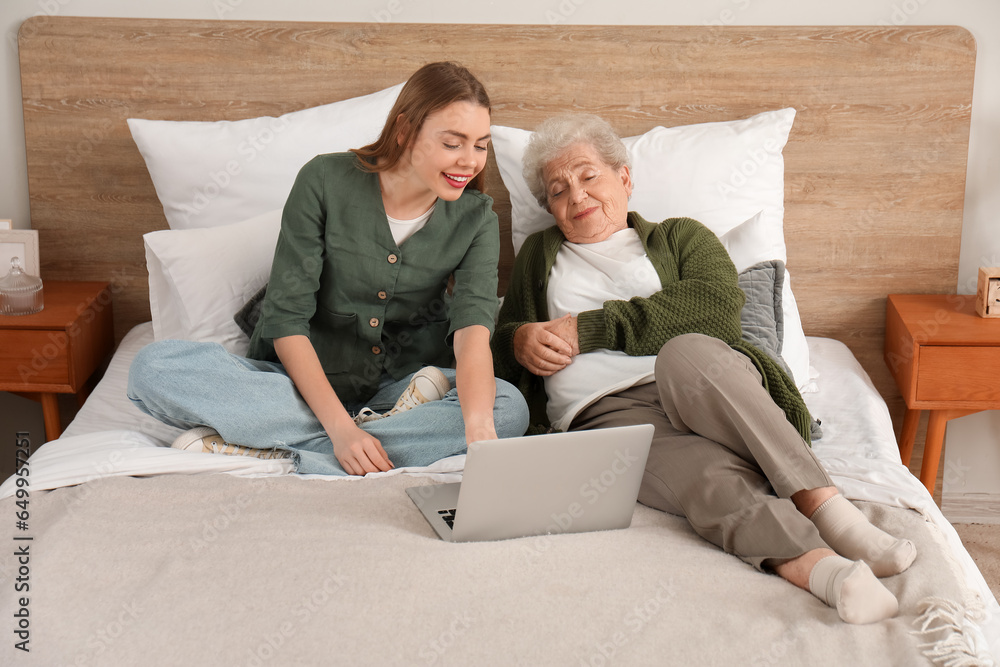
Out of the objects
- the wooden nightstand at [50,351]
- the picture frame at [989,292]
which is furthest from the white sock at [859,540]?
the wooden nightstand at [50,351]

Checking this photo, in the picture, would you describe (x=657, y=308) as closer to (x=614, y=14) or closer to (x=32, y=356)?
(x=614, y=14)

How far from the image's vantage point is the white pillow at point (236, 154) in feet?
6.37

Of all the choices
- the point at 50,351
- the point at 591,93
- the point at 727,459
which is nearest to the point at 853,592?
the point at 727,459

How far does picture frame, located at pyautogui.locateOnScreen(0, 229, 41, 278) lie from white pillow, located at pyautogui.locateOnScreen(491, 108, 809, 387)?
3.73ft

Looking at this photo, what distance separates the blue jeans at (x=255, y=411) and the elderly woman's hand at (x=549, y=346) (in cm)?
18

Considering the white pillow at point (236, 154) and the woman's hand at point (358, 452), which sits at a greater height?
the white pillow at point (236, 154)

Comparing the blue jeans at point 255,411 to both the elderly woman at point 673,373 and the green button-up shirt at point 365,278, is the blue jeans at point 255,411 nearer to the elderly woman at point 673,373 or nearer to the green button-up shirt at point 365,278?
the green button-up shirt at point 365,278

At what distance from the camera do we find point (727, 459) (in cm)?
129

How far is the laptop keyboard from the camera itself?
1.21 metres

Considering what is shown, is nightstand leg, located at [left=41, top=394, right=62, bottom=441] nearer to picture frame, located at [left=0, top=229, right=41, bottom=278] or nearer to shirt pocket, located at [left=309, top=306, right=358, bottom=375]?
picture frame, located at [left=0, top=229, right=41, bottom=278]

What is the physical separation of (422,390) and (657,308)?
0.49 metres

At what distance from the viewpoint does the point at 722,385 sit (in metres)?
1.30

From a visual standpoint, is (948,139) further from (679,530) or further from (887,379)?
(679,530)

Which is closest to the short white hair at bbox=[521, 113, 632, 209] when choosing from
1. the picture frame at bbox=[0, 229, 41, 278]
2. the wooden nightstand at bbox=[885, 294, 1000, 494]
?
the wooden nightstand at bbox=[885, 294, 1000, 494]
